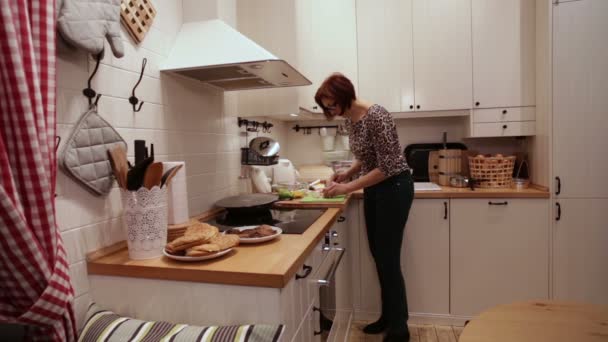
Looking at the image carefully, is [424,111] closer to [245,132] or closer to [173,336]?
[245,132]

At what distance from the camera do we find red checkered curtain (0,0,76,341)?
2.24 feet

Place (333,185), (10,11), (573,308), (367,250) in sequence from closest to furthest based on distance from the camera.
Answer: (10,11)
(573,308)
(333,185)
(367,250)

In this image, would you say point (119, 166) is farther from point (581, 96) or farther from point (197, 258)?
point (581, 96)

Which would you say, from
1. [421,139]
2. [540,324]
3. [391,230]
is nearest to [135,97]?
[391,230]

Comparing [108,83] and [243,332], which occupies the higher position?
[108,83]

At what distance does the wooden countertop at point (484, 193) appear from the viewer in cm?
217

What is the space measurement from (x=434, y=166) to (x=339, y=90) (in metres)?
1.26

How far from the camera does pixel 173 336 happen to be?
89 cm

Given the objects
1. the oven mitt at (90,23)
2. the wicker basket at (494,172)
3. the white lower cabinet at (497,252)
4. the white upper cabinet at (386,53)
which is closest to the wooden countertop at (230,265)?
the oven mitt at (90,23)

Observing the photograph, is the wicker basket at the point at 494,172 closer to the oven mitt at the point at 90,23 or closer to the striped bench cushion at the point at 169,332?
the striped bench cushion at the point at 169,332

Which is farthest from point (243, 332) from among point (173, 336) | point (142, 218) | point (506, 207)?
point (506, 207)

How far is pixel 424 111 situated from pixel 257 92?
120 centimetres

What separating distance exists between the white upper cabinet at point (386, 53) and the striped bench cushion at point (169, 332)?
6.77ft

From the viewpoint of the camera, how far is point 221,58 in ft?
4.48
